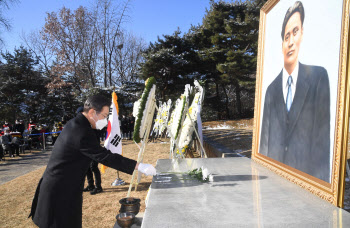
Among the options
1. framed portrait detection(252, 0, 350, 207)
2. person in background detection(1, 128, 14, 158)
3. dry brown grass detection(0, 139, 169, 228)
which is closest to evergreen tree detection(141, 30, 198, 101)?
person in background detection(1, 128, 14, 158)

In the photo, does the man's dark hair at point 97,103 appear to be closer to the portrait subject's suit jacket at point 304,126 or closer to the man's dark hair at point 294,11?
the portrait subject's suit jacket at point 304,126

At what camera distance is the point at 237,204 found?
5.77ft

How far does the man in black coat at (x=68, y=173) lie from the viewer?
2061 mm

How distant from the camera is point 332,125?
1.71 meters

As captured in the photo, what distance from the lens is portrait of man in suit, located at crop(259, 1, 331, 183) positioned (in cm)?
182

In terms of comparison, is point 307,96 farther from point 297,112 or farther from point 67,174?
point 67,174

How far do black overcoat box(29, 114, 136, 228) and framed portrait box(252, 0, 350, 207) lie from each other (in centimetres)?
154

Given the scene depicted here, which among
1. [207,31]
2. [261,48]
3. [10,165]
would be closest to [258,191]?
[261,48]

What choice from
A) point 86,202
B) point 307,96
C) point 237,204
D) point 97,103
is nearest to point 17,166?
point 86,202

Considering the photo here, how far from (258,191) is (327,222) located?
0.63 m

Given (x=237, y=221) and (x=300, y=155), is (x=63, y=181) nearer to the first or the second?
(x=237, y=221)

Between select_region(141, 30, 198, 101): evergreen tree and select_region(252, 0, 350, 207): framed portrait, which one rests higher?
select_region(141, 30, 198, 101): evergreen tree

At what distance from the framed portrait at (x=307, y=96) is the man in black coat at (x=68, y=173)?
4.98 feet

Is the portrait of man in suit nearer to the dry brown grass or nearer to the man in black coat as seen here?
the man in black coat
